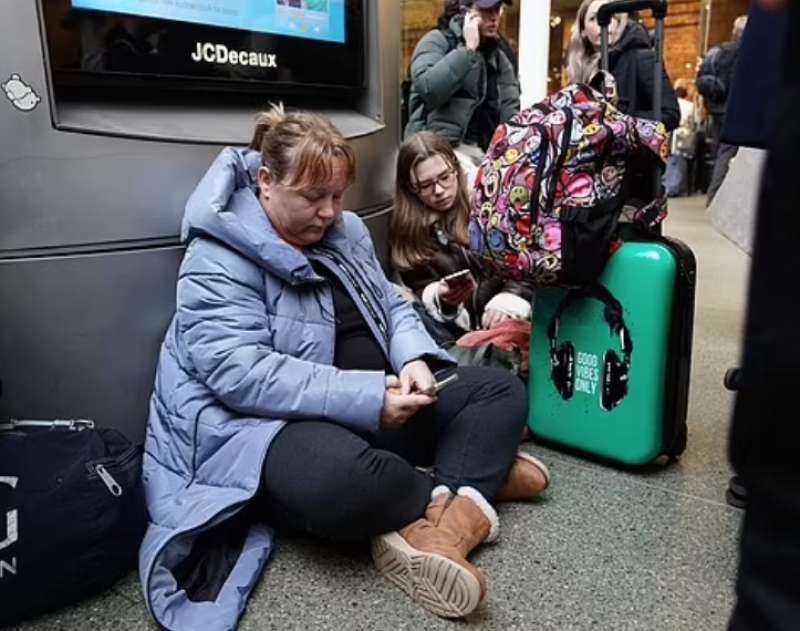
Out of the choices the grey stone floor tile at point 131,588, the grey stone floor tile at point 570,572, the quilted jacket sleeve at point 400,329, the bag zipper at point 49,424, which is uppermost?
the quilted jacket sleeve at point 400,329

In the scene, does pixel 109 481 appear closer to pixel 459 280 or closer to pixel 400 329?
pixel 400 329

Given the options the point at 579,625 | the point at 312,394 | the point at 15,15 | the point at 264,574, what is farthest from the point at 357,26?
the point at 579,625

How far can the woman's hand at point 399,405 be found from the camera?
129 centimetres

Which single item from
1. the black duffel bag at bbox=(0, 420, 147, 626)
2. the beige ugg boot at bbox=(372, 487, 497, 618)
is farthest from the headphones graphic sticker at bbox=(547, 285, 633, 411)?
the black duffel bag at bbox=(0, 420, 147, 626)

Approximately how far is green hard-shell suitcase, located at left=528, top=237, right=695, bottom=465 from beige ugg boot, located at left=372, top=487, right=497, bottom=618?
1.40 ft

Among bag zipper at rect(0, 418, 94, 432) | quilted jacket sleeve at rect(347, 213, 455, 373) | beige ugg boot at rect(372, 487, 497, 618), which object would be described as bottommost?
beige ugg boot at rect(372, 487, 497, 618)

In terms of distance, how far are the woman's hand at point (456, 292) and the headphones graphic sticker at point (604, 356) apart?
0.34 m

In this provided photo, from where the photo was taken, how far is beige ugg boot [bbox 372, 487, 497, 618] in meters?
1.11

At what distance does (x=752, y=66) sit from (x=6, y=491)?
1.22 metres

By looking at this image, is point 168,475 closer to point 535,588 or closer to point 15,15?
point 535,588

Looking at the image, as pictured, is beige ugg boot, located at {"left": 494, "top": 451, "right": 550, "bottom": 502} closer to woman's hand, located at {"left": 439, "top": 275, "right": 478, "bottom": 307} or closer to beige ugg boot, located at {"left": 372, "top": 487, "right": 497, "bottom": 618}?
beige ugg boot, located at {"left": 372, "top": 487, "right": 497, "bottom": 618}

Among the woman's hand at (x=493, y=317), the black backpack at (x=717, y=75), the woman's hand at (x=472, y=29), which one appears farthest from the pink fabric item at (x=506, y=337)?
the black backpack at (x=717, y=75)

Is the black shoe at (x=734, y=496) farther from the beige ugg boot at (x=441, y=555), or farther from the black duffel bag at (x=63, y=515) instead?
the black duffel bag at (x=63, y=515)

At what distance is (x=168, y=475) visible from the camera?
1.31m
